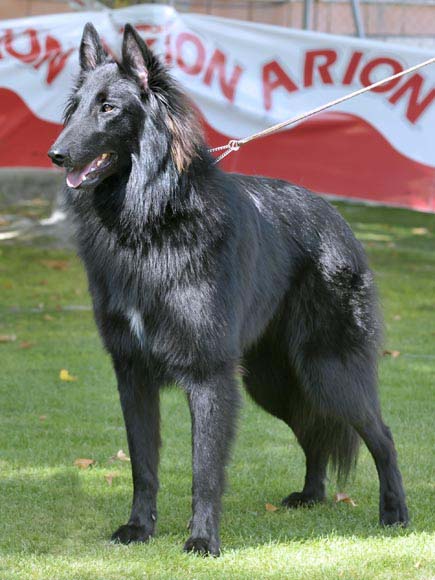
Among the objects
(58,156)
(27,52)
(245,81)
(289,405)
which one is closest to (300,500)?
(289,405)

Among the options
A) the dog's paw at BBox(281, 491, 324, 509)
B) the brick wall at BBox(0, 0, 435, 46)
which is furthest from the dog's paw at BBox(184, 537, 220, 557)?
the brick wall at BBox(0, 0, 435, 46)

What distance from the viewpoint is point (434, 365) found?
7832 mm

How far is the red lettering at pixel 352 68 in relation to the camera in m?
10.3

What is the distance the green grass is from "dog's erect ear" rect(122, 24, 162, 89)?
1980mm

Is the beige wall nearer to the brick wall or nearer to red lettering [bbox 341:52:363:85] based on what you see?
the brick wall

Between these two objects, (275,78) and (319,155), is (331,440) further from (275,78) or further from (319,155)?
(275,78)

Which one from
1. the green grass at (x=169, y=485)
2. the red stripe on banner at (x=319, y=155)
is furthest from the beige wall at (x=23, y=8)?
the green grass at (x=169, y=485)

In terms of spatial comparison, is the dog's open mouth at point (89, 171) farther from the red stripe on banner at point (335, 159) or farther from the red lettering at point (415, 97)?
the red lettering at point (415, 97)

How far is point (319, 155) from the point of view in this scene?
10633 millimetres

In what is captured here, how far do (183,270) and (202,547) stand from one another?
115cm

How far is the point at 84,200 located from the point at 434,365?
4.48 meters

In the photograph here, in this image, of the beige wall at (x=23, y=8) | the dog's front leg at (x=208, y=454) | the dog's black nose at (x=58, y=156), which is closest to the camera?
the dog's black nose at (x=58, y=156)

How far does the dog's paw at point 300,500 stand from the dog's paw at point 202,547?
882mm

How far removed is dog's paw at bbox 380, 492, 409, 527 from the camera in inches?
180
